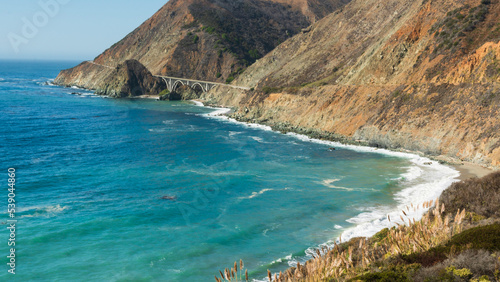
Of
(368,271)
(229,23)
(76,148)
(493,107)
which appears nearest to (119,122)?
(76,148)

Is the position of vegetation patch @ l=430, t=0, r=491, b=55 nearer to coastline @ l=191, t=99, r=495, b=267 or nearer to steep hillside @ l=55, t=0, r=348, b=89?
coastline @ l=191, t=99, r=495, b=267

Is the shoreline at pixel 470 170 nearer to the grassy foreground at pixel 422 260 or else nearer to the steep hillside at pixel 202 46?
the grassy foreground at pixel 422 260

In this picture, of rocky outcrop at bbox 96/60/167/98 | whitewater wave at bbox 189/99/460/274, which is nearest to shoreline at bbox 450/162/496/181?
whitewater wave at bbox 189/99/460/274

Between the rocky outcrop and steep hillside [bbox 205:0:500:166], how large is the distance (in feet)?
202

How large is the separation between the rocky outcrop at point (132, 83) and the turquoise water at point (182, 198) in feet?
254

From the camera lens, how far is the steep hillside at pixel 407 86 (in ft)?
193

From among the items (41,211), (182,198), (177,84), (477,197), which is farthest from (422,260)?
(177,84)

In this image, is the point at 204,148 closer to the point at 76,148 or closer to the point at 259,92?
the point at 76,148

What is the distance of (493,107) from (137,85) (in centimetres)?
12842

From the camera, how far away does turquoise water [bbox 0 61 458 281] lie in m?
30.0

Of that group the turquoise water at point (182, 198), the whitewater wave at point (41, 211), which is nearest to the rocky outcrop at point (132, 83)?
the turquoise water at point (182, 198)

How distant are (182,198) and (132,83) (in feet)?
407

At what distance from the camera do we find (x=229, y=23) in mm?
187625

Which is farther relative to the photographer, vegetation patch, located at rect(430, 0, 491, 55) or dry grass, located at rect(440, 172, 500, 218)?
vegetation patch, located at rect(430, 0, 491, 55)
